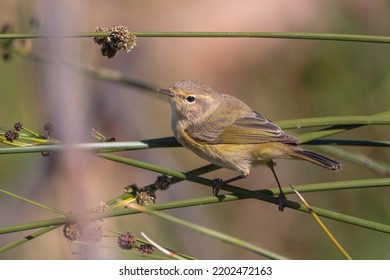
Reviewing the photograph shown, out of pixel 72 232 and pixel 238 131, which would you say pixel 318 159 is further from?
pixel 72 232

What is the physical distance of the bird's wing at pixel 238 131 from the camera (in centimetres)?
332

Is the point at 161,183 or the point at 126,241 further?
the point at 161,183

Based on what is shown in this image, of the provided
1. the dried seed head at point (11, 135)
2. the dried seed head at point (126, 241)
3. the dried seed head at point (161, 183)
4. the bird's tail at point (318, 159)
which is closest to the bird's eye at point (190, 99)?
the bird's tail at point (318, 159)

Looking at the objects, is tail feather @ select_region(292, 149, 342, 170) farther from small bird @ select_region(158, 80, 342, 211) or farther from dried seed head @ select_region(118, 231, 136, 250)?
dried seed head @ select_region(118, 231, 136, 250)

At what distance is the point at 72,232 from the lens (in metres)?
2.11

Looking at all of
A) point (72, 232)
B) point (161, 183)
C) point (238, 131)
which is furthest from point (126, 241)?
point (238, 131)

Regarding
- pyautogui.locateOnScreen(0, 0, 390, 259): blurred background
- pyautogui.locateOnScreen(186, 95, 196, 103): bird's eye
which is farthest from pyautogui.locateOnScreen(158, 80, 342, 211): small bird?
pyautogui.locateOnScreen(0, 0, 390, 259): blurred background

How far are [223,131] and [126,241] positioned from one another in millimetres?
1440

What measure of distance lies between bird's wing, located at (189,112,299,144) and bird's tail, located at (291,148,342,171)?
0.57 feet

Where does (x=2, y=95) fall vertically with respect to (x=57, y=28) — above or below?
above

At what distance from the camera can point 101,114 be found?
5.12 m

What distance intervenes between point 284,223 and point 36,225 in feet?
11.0
